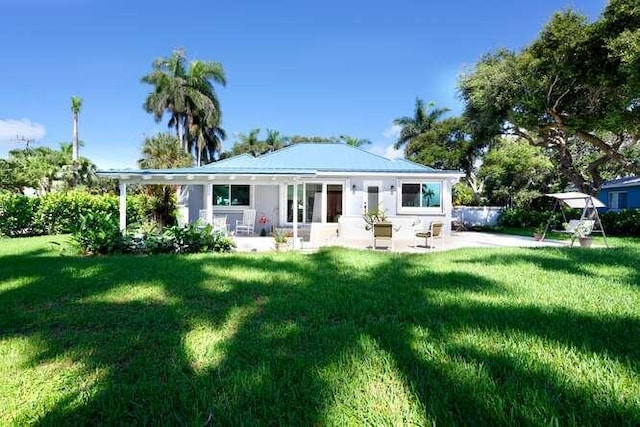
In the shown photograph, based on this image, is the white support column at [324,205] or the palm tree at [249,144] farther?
the palm tree at [249,144]

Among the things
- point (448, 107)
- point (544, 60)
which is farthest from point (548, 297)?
point (448, 107)

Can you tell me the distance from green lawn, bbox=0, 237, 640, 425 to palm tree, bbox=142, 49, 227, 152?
3343cm

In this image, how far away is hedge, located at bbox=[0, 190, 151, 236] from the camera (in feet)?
49.9

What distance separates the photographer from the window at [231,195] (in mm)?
18078

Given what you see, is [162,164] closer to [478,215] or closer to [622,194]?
[478,215]

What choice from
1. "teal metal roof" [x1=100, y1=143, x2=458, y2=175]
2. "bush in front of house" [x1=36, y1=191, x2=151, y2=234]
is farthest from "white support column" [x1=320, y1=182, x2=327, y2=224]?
"bush in front of house" [x1=36, y1=191, x2=151, y2=234]

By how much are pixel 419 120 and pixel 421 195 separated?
23.8 metres

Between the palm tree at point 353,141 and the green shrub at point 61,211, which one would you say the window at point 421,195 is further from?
the palm tree at point 353,141

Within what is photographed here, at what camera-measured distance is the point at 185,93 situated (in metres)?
36.3

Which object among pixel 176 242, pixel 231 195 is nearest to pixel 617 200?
pixel 231 195

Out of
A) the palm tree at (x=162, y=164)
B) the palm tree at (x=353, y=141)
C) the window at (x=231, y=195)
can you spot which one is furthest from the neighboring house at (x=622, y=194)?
the palm tree at (x=162, y=164)

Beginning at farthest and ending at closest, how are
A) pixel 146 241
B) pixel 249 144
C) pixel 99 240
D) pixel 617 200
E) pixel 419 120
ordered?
pixel 249 144, pixel 419 120, pixel 617 200, pixel 146 241, pixel 99 240

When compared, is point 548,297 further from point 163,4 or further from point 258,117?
point 258,117

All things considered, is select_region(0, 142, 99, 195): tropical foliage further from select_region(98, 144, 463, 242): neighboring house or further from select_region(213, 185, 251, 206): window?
select_region(98, 144, 463, 242): neighboring house
